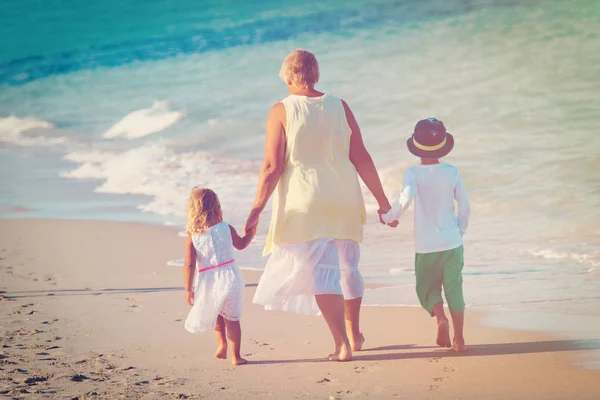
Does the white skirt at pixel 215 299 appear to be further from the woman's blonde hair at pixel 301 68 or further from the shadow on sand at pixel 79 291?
the shadow on sand at pixel 79 291

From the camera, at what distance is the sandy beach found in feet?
10.1

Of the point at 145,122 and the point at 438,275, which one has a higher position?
the point at 145,122

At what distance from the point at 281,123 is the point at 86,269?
378cm

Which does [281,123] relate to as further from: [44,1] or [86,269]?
[44,1]

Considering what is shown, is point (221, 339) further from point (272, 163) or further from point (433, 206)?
point (433, 206)

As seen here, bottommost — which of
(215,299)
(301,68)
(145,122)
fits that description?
(215,299)

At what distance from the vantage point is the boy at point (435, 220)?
3779 millimetres

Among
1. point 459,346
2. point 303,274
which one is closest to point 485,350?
Result: point 459,346

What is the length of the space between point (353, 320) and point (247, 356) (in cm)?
52

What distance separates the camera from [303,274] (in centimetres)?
360

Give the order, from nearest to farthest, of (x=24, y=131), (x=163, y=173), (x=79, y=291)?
(x=79, y=291)
(x=163, y=173)
(x=24, y=131)

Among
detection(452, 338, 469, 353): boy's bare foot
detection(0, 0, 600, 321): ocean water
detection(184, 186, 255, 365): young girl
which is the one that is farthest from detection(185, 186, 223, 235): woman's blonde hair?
detection(0, 0, 600, 321): ocean water

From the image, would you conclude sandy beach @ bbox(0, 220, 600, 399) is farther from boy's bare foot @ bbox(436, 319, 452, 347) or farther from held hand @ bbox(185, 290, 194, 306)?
held hand @ bbox(185, 290, 194, 306)

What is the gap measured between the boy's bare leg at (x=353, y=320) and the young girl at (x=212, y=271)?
1.69ft
